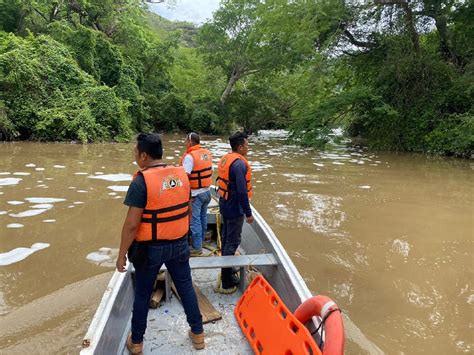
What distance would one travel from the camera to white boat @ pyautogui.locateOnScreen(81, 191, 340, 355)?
8.83ft

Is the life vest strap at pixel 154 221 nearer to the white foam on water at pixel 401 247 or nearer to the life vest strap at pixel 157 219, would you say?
the life vest strap at pixel 157 219

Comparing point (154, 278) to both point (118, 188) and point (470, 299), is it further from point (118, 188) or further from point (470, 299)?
point (118, 188)

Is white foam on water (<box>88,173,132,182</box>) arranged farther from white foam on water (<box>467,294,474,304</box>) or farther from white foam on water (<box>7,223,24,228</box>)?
white foam on water (<box>467,294,474,304</box>)

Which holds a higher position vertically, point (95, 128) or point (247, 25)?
point (247, 25)

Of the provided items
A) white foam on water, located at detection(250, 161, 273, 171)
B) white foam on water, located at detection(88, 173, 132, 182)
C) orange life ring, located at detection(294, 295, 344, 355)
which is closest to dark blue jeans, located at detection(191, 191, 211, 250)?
orange life ring, located at detection(294, 295, 344, 355)

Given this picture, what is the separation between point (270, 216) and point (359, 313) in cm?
353

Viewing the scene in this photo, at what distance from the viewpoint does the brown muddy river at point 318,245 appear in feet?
12.8

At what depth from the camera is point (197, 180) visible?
4.56 metres

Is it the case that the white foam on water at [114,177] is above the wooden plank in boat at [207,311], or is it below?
below

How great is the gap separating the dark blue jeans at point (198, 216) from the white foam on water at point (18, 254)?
2.31m

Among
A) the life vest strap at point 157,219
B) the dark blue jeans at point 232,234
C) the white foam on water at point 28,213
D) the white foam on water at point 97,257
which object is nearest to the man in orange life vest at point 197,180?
the dark blue jeans at point 232,234

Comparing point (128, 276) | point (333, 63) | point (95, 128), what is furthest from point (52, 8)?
point (128, 276)

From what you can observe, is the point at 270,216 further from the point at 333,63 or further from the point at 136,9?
the point at 136,9

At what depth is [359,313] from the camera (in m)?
4.16
